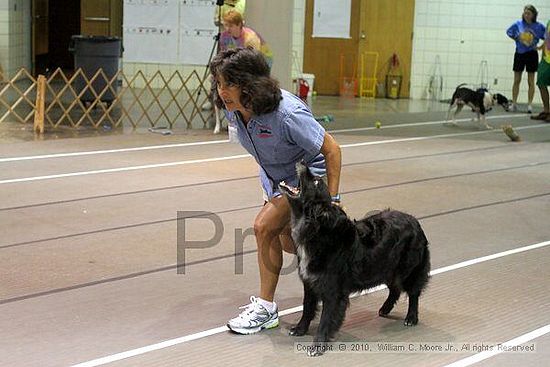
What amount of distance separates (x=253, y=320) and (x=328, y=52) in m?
12.4

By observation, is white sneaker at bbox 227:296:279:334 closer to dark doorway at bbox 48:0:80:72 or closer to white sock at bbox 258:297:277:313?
white sock at bbox 258:297:277:313

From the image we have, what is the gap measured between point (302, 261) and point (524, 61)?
11332mm

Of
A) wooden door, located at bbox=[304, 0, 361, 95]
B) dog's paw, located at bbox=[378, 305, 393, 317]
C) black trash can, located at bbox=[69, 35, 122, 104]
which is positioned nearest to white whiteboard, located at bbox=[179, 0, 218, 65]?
wooden door, located at bbox=[304, 0, 361, 95]

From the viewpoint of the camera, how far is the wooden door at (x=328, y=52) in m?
15.8

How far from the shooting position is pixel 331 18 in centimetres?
1583

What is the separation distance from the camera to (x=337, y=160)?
A: 12.5 ft

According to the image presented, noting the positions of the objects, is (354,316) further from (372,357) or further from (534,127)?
(534,127)

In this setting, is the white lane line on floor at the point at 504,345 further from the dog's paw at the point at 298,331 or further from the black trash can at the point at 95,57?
the black trash can at the point at 95,57

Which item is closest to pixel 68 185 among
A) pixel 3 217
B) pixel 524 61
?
pixel 3 217

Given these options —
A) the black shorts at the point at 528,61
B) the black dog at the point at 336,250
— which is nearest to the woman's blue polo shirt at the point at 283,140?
the black dog at the point at 336,250

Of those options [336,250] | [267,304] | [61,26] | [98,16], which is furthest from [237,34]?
[61,26]

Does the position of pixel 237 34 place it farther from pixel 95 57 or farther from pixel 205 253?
pixel 205 253

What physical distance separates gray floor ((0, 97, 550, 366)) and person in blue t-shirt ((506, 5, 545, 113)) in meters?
4.31

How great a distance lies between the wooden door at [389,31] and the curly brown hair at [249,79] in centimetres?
1241
